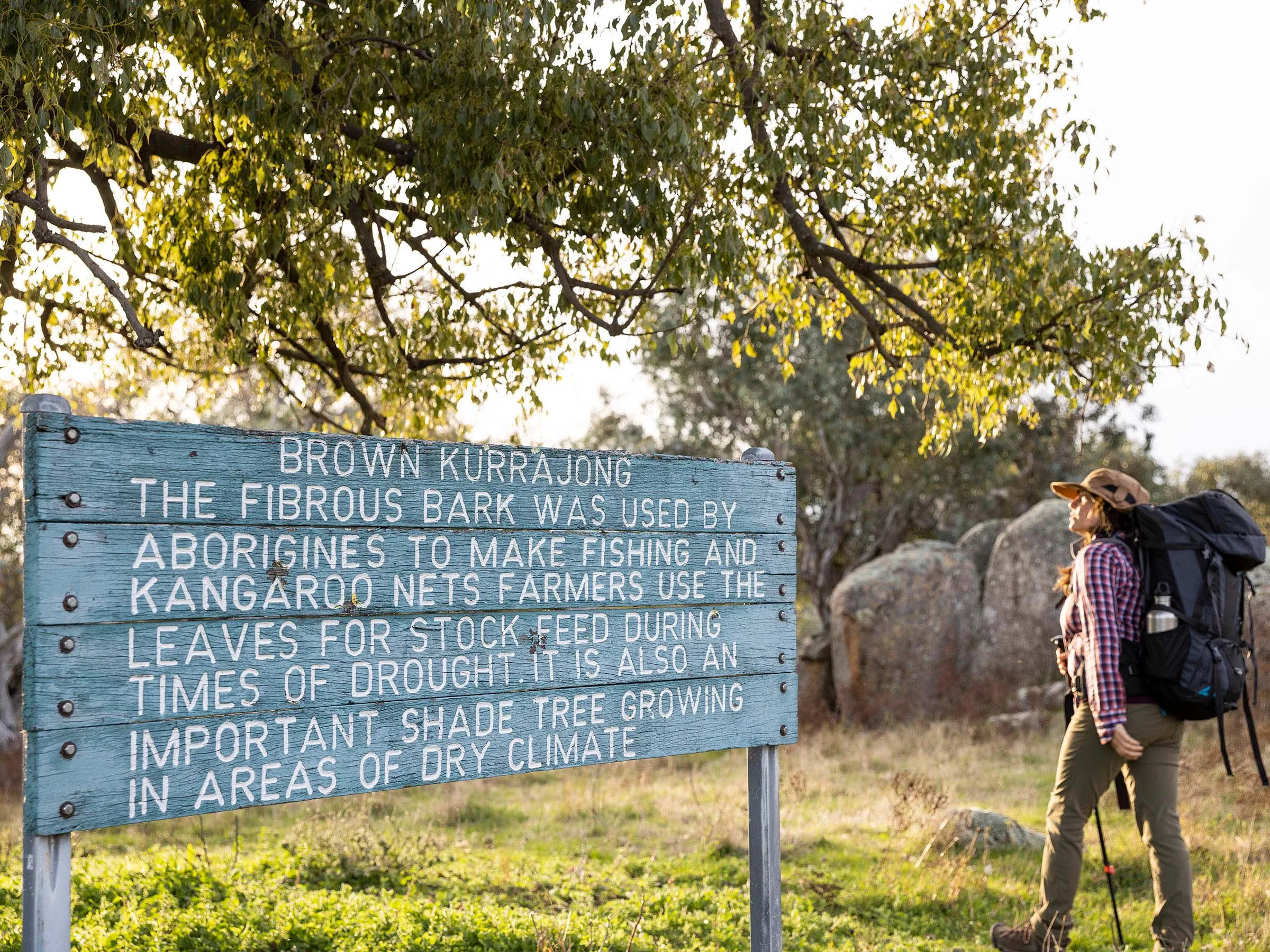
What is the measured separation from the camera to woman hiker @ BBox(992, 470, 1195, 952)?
491cm

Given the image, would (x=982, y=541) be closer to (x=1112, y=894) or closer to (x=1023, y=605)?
(x=1023, y=605)

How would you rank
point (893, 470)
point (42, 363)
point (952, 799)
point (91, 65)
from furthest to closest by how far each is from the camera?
point (893, 470) < point (952, 799) < point (42, 363) < point (91, 65)

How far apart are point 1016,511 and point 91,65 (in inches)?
798

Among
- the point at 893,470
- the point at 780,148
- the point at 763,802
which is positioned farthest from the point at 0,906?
the point at 893,470

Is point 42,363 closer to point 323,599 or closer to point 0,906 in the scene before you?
point 0,906

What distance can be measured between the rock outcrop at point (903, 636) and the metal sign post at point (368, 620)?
1080 centimetres

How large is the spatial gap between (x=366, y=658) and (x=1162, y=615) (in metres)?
3.47

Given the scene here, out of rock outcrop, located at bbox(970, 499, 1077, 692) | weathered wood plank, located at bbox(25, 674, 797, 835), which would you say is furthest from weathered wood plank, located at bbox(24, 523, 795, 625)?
rock outcrop, located at bbox(970, 499, 1077, 692)

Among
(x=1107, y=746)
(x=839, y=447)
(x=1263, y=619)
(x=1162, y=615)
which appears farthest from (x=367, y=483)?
(x=839, y=447)

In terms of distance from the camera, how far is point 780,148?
570cm

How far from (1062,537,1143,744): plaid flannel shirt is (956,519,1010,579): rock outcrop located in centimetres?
1221

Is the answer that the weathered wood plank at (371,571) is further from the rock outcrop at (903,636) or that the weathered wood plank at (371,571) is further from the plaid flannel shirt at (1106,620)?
the rock outcrop at (903,636)

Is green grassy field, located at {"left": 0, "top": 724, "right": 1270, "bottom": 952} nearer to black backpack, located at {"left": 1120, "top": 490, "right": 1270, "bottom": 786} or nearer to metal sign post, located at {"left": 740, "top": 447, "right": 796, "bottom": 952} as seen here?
metal sign post, located at {"left": 740, "top": 447, "right": 796, "bottom": 952}

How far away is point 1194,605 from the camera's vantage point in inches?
192
